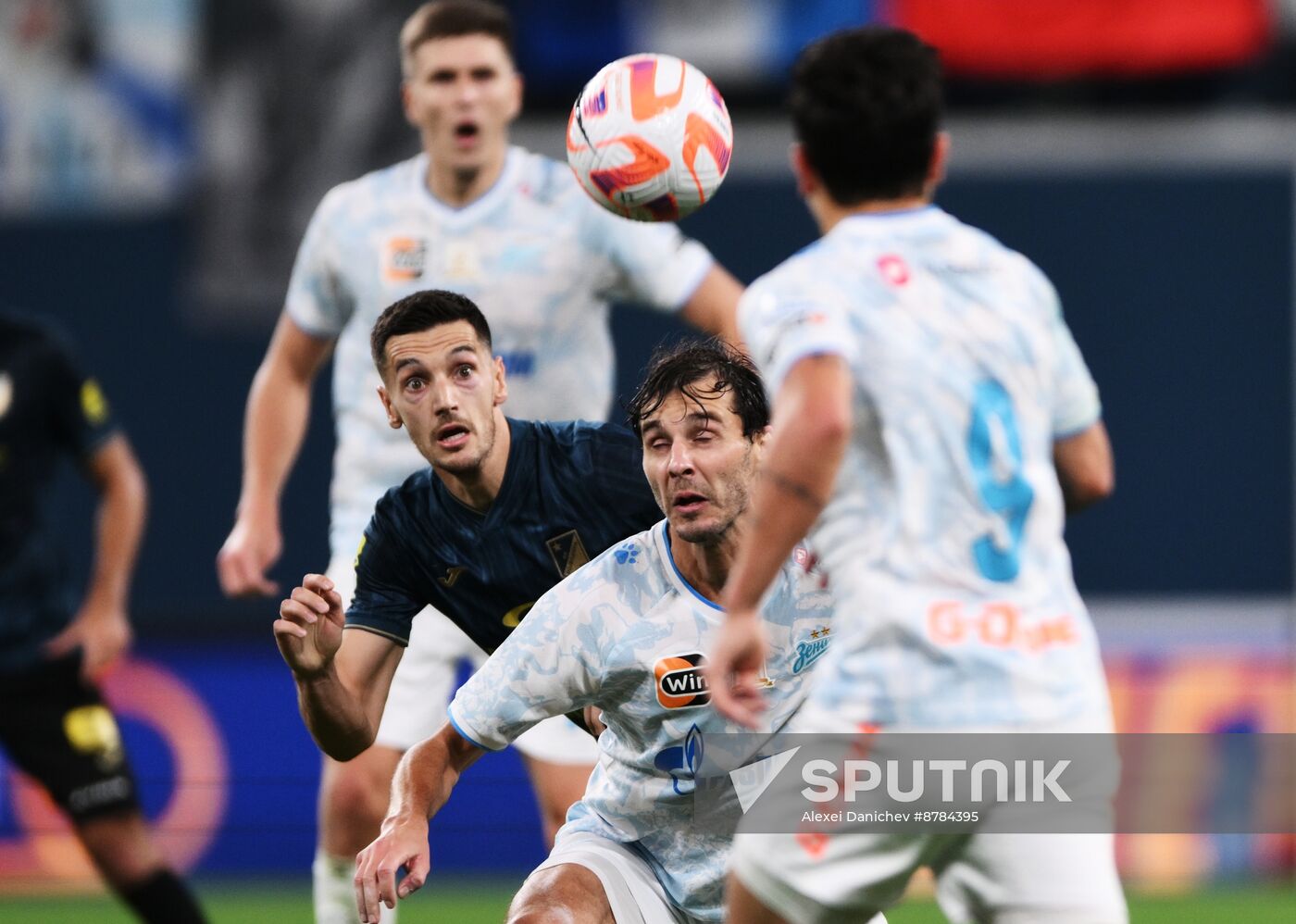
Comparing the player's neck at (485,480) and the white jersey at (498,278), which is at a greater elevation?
the white jersey at (498,278)

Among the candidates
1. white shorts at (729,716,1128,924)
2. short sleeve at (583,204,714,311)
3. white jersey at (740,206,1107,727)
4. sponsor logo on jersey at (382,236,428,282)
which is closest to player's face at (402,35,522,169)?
sponsor logo on jersey at (382,236,428,282)

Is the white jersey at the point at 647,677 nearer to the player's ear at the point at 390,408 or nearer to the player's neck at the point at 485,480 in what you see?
the player's neck at the point at 485,480

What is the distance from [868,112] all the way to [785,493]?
0.60m

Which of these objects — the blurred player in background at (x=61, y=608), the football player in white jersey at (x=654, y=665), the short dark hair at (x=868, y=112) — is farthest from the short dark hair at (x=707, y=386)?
the blurred player in background at (x=61, y=608)

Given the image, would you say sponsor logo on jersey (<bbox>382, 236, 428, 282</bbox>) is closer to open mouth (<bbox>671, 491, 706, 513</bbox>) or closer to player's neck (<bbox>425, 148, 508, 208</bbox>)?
player's neck (<bbox>425, 148, 508, 208</bbox>)

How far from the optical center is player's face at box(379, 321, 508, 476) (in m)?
4.19

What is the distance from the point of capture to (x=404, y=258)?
5.45 m

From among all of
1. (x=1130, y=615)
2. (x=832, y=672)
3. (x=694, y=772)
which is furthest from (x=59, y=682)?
(x=1130, y=615)

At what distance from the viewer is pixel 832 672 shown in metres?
3.14

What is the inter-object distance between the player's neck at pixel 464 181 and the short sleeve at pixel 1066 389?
2.57 meters

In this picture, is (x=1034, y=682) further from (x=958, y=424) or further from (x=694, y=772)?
(x=694, y=772)

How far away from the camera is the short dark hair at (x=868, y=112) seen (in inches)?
123

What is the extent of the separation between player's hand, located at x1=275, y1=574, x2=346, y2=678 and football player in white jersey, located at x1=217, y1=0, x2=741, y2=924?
153cm

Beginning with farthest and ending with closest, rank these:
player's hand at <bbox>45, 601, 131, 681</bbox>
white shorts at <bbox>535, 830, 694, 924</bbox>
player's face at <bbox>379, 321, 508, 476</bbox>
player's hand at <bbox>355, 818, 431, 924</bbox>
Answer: player's hand at <bbox>45, 601, 131, 681</bbox>, player's face at <bbox>379, 321, 508, 476</bbox>, white shorts at <bbox>535, 830, 694, 924</bbox>, player's hand at <bbox>355, 818, 431, 924</bbox>
